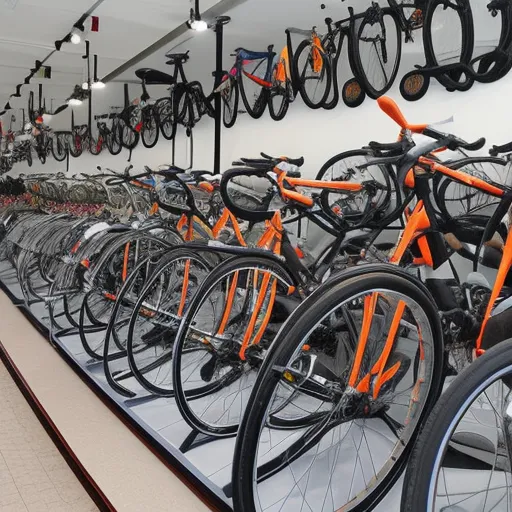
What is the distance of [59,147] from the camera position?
974 cm

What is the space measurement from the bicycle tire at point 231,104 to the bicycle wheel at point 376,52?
1508mm

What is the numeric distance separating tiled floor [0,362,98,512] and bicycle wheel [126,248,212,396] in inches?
22.0

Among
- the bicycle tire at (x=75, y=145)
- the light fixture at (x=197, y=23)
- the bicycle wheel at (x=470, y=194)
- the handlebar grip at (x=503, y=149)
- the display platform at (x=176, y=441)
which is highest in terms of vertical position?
the light fixture at (x=197, y=23)

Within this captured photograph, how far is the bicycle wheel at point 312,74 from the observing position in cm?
379

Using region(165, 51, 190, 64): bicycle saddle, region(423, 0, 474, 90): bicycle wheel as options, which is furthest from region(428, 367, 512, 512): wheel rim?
region(165, 51, 190, 64): bicycle saddle

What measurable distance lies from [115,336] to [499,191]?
2.29 m

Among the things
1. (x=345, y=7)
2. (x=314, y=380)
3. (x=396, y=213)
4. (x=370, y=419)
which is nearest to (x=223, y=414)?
(x=370, y=419)

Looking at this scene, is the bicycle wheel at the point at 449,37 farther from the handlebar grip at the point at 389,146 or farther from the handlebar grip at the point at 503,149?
the handlebar grip at the point at 389,146

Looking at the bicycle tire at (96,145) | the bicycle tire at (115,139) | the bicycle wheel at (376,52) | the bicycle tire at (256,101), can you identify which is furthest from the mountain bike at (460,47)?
the bicycle tire at (96,145)

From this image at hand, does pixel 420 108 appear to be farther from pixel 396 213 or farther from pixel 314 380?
pixel 314 380

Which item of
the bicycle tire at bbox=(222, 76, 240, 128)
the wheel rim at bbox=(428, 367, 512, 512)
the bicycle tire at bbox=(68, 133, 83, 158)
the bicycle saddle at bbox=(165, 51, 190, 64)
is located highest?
the bicycle saddle at bbox=(165, 51, 190, 64)

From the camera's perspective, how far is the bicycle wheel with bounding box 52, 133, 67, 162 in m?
9.62

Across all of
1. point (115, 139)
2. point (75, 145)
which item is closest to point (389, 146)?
point (115, 139)

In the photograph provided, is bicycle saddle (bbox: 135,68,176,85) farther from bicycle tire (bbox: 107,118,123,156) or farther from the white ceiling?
bicycle tire (bbox: 107,118,123,156)
